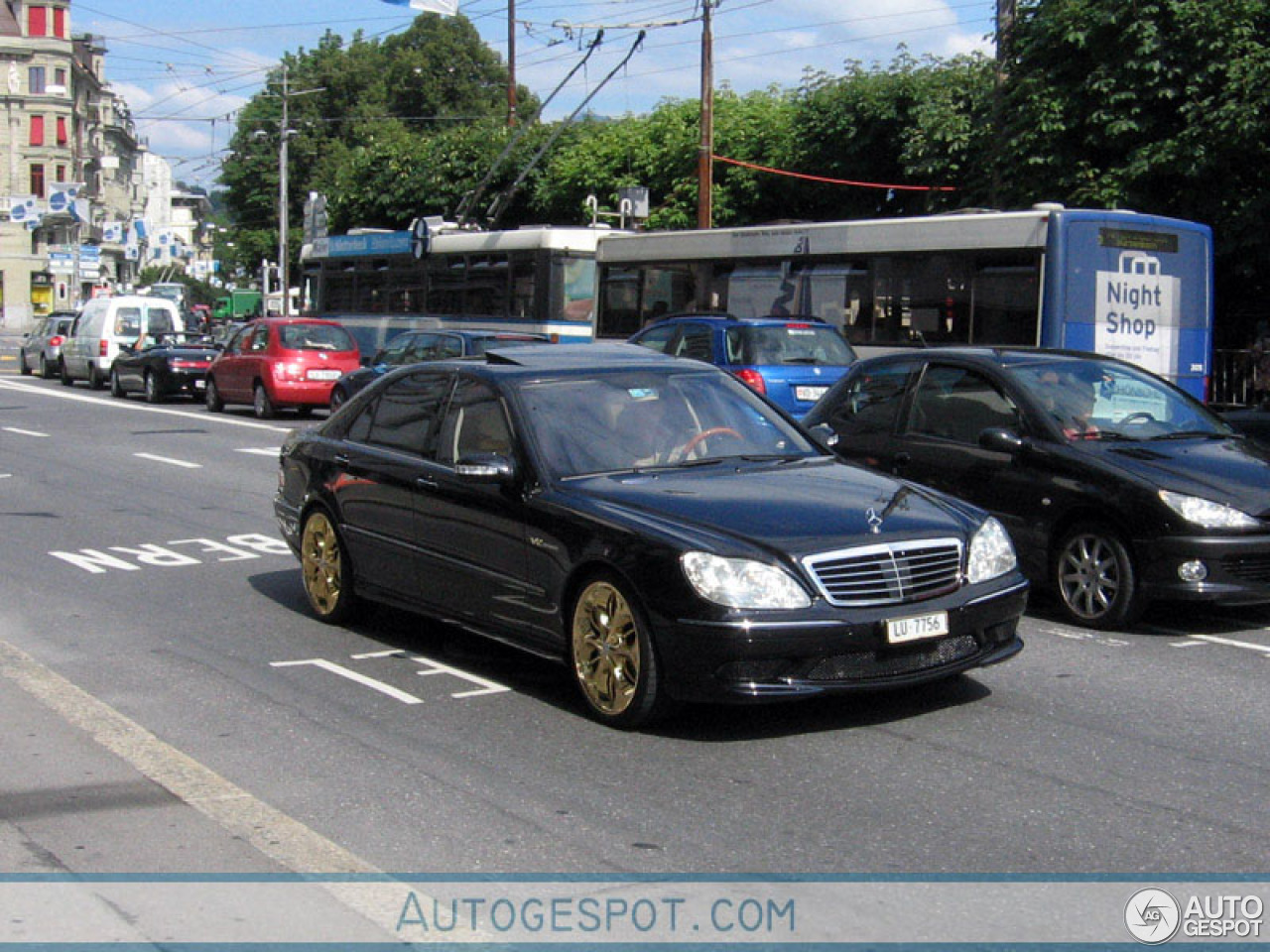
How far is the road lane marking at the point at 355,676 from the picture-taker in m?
7.14

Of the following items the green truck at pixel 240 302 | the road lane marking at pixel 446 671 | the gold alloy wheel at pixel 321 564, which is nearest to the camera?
the road lane marking at pixel 446 671

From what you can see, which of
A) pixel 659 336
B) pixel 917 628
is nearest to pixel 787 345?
pixel 659 336

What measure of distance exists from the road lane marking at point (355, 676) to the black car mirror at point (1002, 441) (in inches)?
151

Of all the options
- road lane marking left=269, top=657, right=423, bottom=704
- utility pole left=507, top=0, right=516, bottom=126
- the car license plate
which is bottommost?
road lane marking left=269, top=657, right=423, bottom=704

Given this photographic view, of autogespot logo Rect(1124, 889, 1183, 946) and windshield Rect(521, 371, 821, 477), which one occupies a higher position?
windshield Rect(521, 371, 821, 477)

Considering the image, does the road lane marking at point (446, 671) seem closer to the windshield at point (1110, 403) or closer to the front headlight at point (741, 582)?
the front headlight at point (741, 582)

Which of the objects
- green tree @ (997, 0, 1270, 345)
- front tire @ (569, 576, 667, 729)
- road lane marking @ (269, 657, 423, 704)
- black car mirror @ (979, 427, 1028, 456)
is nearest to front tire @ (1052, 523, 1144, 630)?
black car mirror @ (979, 427, 1028, 456)

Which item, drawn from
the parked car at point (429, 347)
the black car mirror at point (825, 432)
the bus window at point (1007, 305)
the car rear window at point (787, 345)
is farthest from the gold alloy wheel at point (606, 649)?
the bus window at point (1007, 305)

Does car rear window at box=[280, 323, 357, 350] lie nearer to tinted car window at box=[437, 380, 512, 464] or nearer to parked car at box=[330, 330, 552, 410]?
parked car at box=[330, 330, 552, 410]

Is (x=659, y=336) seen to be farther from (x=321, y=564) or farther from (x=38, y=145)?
(x=38, y=145)

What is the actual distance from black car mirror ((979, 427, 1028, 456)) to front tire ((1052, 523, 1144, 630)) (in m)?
0.58

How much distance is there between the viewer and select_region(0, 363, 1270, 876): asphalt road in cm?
502

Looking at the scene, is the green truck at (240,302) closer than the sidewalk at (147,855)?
No

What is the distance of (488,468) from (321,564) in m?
2.11
